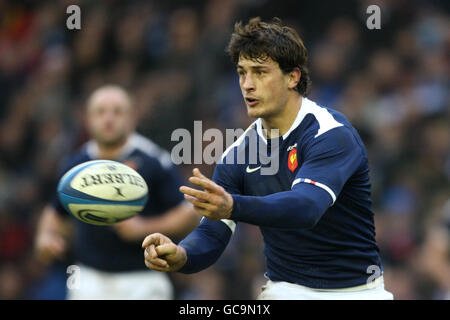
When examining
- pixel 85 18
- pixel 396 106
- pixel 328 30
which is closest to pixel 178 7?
pixel 85 18

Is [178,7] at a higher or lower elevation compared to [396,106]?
higher

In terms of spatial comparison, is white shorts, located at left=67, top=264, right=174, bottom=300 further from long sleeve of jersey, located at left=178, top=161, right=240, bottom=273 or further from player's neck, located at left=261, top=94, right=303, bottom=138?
player's neck, located at left=261, top=94, right=303, bottom=138

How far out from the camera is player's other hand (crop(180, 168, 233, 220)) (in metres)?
3.38

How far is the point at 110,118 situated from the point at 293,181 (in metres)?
2.90

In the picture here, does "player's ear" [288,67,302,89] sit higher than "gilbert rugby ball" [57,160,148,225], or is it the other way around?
"player's ear" [288,67,302,89]

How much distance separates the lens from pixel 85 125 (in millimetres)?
9883

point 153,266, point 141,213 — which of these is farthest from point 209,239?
point 141,213

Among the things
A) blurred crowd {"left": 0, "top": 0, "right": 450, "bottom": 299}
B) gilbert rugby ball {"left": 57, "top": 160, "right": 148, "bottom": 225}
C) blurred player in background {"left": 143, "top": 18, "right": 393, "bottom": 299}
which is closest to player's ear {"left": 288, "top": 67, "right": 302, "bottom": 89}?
blurred player in background {"left": 143, "top": 18, "right": 393, "bottom": 299}

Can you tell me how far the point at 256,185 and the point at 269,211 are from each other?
0.93 m

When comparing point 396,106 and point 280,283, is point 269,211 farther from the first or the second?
point 396,106

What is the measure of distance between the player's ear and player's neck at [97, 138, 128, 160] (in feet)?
8.48

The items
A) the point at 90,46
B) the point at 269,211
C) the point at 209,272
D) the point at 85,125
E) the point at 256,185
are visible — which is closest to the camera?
Answer: the point at 269,211

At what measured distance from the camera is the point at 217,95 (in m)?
10.2

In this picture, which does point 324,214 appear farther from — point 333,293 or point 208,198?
point 208,198
